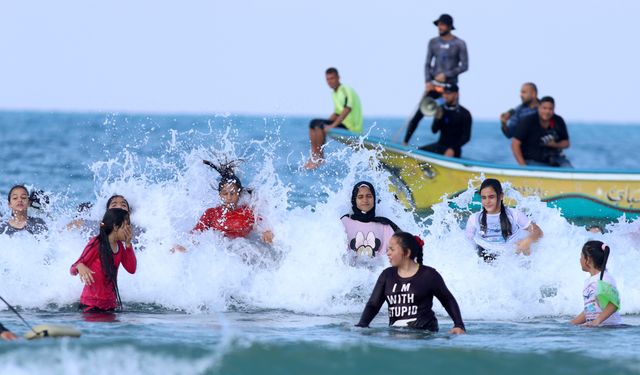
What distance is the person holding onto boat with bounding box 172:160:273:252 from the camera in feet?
39.9

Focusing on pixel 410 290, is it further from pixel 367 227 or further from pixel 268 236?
pixel 268 236

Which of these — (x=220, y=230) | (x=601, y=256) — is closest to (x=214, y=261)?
(x=220, y=230)

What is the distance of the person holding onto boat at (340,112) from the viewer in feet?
60.8

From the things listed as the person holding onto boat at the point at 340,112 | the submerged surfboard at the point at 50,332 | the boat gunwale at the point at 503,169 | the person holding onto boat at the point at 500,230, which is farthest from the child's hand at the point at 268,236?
the person holding onto boat at the point at 340,112

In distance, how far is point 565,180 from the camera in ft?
56.6

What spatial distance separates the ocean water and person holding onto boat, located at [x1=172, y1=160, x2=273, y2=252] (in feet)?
0.39

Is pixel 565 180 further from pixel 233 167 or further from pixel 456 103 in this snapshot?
pixel 233 167

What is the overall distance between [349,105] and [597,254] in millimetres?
9495

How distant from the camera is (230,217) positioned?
12.2 m

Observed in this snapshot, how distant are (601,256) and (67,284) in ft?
16.8

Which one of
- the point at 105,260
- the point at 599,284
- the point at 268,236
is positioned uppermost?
the point at 268,236

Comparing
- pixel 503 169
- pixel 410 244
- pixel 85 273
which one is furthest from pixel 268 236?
pixel 503 169

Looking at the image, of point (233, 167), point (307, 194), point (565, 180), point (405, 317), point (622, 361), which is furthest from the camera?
point (307, 194)

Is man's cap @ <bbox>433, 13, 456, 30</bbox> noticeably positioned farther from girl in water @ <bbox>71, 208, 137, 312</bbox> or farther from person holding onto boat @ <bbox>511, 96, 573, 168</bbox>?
girl in water @ <bbox>71, 208, 137, 312</bbox>
